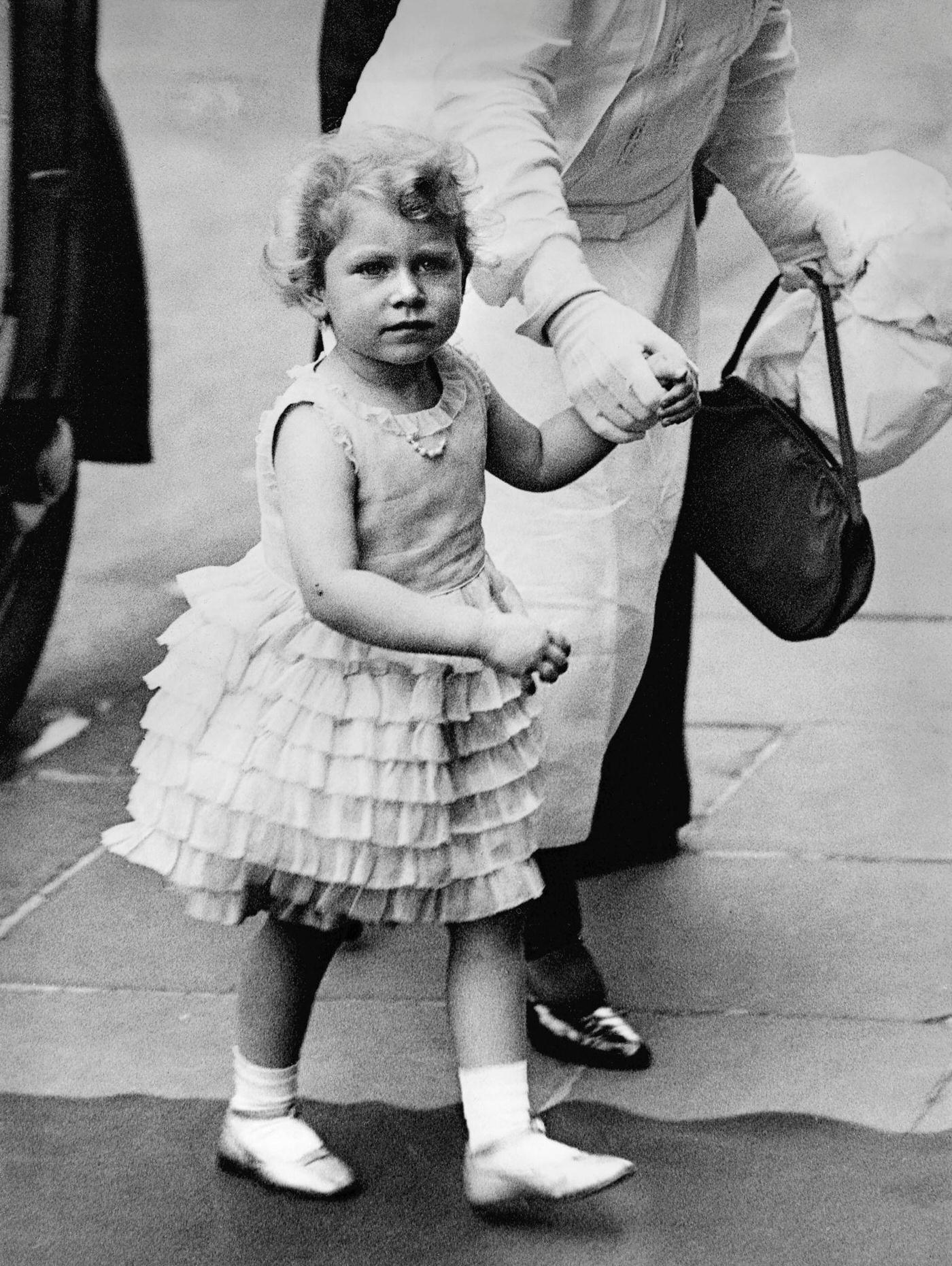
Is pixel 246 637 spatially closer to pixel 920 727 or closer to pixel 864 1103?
pixel 864 1103

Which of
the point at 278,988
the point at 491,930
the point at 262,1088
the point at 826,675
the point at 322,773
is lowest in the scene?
the point at 826,675

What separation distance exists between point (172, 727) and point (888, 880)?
5.16ft

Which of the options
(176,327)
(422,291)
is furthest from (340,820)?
(176,327)

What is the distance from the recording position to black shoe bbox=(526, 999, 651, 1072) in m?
3.13

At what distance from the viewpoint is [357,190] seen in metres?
2.57

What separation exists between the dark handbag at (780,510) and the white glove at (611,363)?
0.49 meters

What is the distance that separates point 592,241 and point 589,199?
2.5 inches

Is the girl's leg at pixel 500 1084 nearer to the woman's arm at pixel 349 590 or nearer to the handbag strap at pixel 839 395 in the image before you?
the woman's arm at pixel 349 590

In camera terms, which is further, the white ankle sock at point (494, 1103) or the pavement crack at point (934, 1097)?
the pavement crack at point (934, 1097)

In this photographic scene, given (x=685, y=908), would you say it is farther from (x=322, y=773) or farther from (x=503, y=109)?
(x=503, y=109)

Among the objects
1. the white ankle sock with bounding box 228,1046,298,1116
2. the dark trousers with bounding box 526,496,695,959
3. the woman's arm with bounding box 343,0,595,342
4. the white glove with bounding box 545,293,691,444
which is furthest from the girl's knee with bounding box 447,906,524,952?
the dark trousers with bounding box 526,496,695,959

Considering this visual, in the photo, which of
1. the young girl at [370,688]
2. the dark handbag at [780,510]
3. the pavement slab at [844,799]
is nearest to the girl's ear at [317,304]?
the young girl at [370,688]

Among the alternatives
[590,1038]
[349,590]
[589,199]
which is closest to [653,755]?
[590,1038]

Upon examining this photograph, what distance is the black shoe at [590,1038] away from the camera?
123 inches
